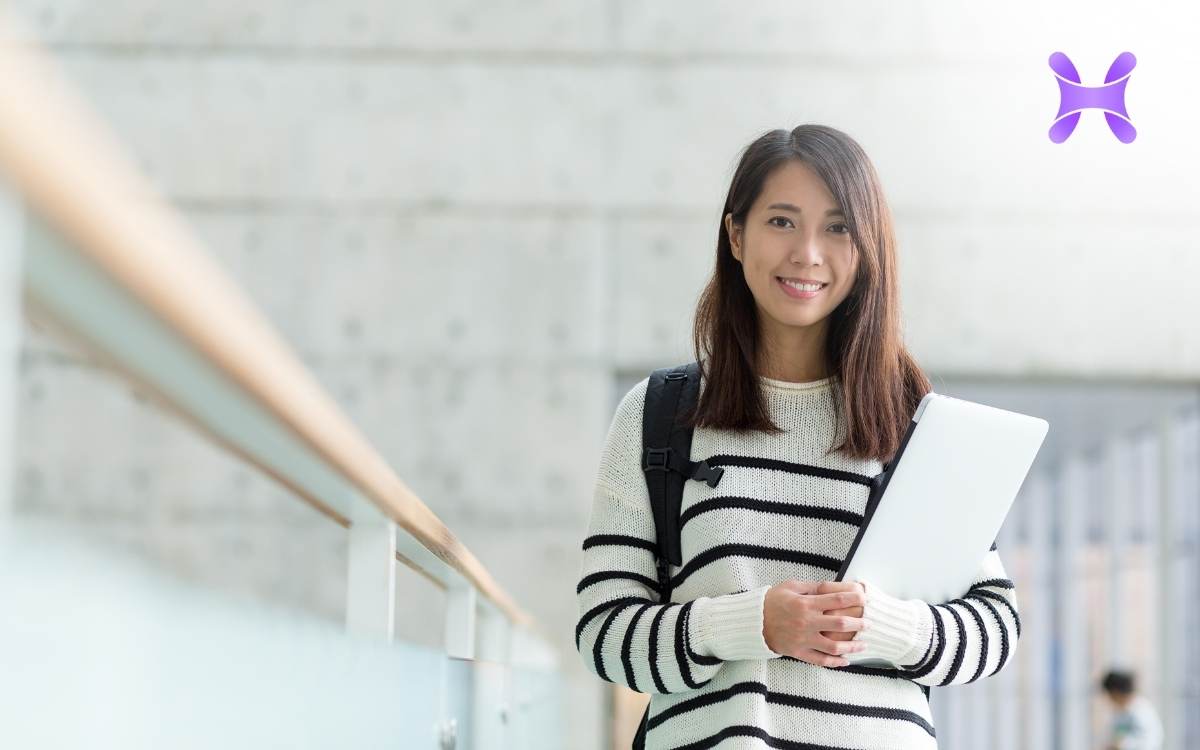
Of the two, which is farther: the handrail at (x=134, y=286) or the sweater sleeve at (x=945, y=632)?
the sweater sleeve at (x=945, y=632)

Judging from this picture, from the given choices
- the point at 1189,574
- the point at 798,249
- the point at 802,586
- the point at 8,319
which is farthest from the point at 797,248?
the point at 1189,574

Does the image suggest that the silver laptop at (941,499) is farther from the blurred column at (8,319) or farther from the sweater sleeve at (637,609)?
the blurred column at (8,319)

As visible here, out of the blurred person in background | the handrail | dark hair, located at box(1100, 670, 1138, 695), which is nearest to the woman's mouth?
the handrail

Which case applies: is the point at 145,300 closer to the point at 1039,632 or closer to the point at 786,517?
the point at 786,517

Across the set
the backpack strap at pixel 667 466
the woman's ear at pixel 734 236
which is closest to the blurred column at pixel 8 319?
the backpack strap at pixel 667 466

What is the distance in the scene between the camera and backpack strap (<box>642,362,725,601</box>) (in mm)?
1762

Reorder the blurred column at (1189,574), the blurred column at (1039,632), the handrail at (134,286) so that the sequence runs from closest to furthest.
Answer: the handrail at (134,286), the blurred column at (1189,574), the blurred column at (1039,632)

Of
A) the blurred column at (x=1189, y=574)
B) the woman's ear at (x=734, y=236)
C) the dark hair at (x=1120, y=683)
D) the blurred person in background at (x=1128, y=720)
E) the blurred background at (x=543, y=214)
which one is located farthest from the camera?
the dark hair at (x=1120, y=683)

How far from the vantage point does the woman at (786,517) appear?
64.8 inches

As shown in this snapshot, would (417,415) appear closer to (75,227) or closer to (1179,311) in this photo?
(1179,311)

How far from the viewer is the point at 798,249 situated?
1782mm

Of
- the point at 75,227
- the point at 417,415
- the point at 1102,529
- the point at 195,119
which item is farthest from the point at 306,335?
the point at 1102,529

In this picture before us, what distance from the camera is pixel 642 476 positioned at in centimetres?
178

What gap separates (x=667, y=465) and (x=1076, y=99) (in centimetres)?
596
